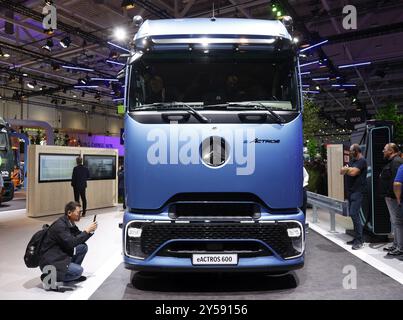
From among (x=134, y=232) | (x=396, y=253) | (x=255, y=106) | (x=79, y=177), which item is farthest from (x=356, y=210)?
(x=79, y=177)

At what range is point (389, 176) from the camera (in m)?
6.21

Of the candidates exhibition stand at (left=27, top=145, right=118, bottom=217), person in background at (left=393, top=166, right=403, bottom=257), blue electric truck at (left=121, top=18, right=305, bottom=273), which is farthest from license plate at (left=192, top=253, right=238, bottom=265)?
exhibition stand at (left=27, top=145, right=118, bottom=217)

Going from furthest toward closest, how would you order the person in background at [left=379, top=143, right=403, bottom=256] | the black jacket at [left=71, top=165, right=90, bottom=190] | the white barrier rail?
the black jacket at [left=71, top=165, right=90, bottom=190] → the white barrier rail → the person in background at [left=379, top=143, right=403, bottom=256]

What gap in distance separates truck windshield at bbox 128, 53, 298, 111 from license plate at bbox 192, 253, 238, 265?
171 centimetres

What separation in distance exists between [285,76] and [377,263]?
3.11 metres

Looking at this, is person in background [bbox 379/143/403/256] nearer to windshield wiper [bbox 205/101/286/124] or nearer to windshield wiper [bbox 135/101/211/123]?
windshield wiper [bbox 205/101/286/124]

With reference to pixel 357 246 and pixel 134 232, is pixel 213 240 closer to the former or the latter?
pixel 134 232

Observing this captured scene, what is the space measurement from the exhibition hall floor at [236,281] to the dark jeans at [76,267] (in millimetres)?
134

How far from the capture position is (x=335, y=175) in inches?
454

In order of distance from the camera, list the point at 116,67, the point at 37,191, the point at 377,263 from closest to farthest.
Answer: the point at 377,263 → the point at 37,191 → the point at 116,67

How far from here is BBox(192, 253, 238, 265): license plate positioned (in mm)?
4062

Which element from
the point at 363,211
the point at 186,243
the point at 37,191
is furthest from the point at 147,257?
the point at 37,191

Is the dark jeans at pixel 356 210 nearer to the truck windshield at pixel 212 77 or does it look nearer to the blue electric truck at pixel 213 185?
the blue electric truck at pixel 213 185

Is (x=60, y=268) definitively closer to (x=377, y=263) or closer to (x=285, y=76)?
(x=285, y=76)
